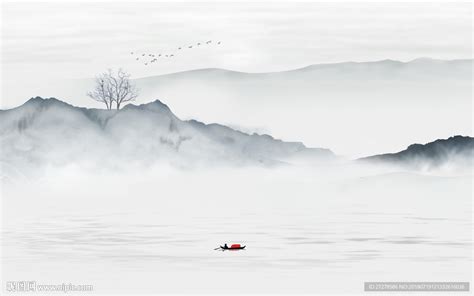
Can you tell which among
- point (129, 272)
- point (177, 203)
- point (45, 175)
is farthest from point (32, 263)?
point (45, 175)

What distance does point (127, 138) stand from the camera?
250ft

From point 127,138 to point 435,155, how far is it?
81.0 feet

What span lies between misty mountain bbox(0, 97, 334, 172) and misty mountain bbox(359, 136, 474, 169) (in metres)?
7.31

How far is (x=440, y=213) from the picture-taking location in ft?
177

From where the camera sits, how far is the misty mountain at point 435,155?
66.8 meters

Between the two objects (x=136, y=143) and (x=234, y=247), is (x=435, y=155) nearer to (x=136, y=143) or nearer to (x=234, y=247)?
(x=136, y=143)

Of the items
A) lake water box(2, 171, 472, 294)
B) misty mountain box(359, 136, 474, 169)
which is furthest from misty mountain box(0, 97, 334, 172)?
misty mountain box(359, 136, 474, 169)

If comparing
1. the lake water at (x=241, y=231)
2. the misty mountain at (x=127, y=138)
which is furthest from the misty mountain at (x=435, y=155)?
the misty mountain at (x=127, y=138)

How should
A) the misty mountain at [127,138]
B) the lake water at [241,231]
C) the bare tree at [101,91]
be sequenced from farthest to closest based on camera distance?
the misty mountain at [127,138] < the bare tree at [101,91] < the lake water at [241,231]

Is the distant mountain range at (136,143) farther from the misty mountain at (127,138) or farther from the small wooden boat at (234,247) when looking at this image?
the small wooden boat at (234,247)

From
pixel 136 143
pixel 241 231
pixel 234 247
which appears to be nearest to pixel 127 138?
pixel 136 143

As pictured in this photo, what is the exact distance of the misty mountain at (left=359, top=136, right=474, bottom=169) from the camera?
219ft

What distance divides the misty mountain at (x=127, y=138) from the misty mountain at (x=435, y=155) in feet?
24.0

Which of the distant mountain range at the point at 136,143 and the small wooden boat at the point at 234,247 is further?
the distant mountain range at the point at 136,143
